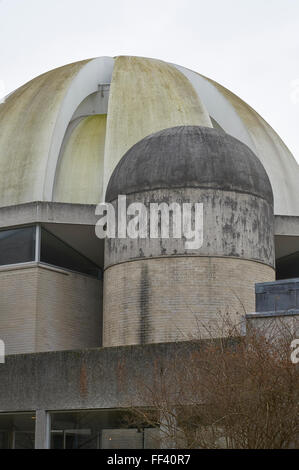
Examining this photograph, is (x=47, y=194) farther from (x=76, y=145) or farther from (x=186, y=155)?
(x=186, y=155)

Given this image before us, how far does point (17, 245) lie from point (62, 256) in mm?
1438

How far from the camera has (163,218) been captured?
22438 millimetres

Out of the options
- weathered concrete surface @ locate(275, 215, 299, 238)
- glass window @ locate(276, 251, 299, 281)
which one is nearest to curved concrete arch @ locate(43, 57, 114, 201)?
weathered concrete surface @ locate(275, 215, 299, 238)

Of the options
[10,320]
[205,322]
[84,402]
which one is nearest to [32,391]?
[84,402]

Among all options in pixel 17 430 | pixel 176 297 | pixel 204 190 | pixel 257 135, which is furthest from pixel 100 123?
pixel 17 430

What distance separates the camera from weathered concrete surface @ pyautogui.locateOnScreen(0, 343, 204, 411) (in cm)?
1739

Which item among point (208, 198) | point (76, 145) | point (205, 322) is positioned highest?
point (76, 145)

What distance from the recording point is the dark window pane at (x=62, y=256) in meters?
A: 25.5

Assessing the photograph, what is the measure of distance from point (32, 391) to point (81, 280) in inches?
331

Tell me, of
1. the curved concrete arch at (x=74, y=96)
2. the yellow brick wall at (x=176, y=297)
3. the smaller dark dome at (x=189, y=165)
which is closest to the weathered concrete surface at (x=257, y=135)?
the curved concrete arch at (x=74, y=96)

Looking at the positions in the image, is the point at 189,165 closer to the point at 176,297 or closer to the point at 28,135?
the point at 176,297

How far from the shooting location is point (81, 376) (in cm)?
1802

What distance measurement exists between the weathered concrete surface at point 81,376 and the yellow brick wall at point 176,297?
3829 mm

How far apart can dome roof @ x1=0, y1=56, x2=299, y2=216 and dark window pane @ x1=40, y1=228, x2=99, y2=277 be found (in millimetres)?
1845
